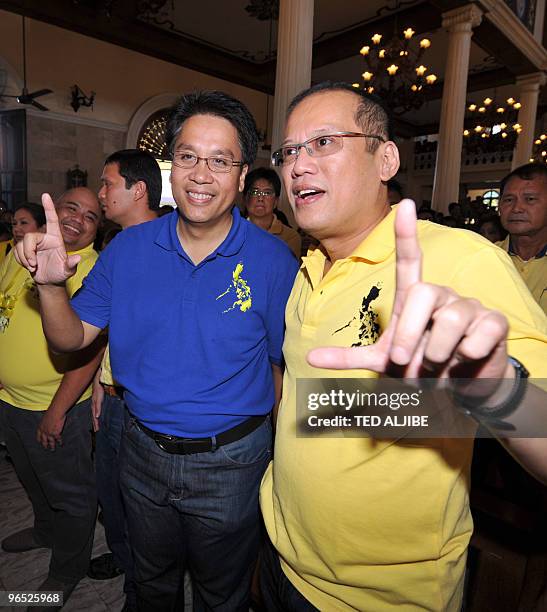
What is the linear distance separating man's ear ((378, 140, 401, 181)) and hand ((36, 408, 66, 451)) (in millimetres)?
1705

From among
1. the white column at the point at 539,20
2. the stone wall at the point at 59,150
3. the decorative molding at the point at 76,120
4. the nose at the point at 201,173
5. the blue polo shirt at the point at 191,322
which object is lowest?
the blue polo shirt at the point at 191,322

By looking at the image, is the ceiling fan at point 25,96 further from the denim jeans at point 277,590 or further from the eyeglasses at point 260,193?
the denim jeans at point 277,590

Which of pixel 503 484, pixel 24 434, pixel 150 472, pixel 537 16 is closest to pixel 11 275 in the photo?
pixel 24 434

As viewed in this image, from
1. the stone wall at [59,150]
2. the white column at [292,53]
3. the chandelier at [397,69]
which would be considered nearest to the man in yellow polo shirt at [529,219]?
the white column at [292,53]

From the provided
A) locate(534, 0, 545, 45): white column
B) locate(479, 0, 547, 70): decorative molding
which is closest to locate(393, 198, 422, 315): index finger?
locate(479, 0, 547, 70): decorative molding

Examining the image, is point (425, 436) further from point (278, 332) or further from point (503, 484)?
point (503, 484)

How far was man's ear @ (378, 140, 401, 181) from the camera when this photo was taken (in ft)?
4.12

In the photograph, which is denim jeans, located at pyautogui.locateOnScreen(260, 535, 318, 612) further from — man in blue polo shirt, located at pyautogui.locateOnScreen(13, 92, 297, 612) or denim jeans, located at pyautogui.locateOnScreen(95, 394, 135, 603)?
denim jeans, located at pyautogui.locateOnScreen(95, 394, 135, 603)

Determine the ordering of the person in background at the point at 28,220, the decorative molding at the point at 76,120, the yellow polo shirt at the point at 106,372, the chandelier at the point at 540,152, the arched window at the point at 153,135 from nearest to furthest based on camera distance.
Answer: the yellow polo shirt at the point at 106,372 → the person in background at the point at 28,220 → the decorative molding at the point at 76,120 → the arched window at the point at 153,135 → the chandelier at the point at 540,152

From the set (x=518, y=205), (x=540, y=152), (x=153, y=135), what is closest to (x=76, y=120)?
(x=153, y=135)

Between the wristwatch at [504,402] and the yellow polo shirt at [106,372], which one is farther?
the yellow polo shirt at [106,372]

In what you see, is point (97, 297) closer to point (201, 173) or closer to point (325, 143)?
point (201, 173)

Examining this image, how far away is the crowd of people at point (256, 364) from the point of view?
77cm

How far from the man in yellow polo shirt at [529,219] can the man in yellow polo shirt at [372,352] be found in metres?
1.70
